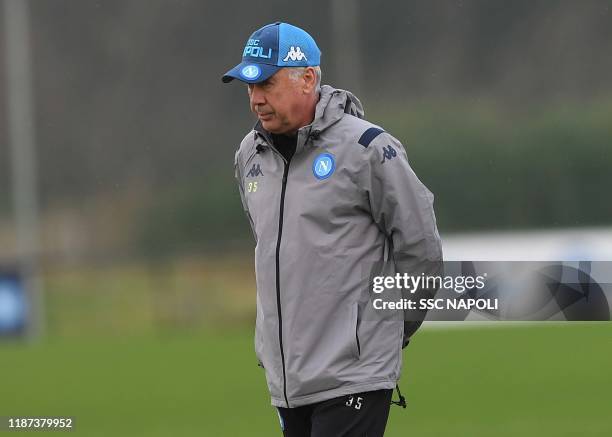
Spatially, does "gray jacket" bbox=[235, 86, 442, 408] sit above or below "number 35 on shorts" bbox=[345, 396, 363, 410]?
above

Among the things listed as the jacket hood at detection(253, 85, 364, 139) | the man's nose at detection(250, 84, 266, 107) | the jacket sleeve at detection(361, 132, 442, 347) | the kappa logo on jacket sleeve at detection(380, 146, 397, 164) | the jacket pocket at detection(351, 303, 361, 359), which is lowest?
the jacket pocket at detection(351, 303, 361, 359)

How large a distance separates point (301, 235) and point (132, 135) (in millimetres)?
19779

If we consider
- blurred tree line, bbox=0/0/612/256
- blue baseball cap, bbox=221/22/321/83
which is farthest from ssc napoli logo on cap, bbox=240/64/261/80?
blurred tree line, bbox=0/0/612/256

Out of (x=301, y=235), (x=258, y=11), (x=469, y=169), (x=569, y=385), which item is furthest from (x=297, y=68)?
(x=258, y=11)

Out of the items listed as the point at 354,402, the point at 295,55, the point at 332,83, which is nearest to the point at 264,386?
the point at 354,402

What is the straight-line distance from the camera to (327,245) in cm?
402

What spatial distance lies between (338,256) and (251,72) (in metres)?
0.62

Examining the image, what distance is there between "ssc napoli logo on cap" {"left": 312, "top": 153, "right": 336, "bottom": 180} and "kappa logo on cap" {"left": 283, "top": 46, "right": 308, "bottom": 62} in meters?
0.31

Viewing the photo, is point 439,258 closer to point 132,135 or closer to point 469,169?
point 469,169

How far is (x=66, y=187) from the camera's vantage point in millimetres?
24438

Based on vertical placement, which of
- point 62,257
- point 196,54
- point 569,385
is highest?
point 196,54

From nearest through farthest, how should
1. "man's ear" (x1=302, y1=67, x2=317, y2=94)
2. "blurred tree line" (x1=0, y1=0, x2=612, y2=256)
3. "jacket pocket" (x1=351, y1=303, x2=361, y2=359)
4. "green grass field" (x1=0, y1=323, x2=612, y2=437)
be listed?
"jacket pocket" (x1=351, y1=303, x2=361, y2=359) < "man's ear" (x1=302, y1=67, x2=317, y2=94) < "green grass field" (x1=0, y1=323, x2=612, y2=437) < "blurred tree line" (x1=0, y1=0, x2=612, y2=256)

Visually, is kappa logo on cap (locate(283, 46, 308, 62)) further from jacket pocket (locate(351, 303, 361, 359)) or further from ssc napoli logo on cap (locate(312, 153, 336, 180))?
jacket pocket (locate(351, 303, 361, 359))

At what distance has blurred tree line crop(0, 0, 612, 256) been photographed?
61.5 feet
